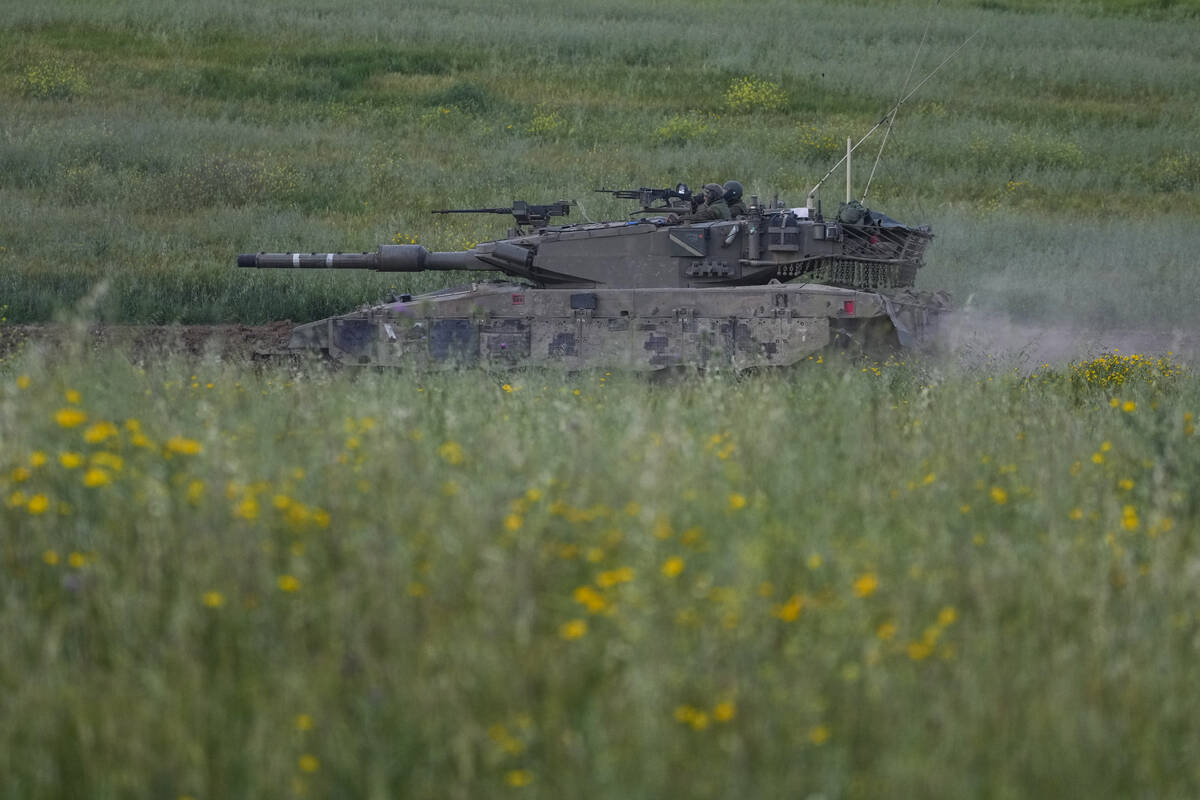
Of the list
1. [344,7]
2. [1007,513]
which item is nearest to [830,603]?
[1007,513]

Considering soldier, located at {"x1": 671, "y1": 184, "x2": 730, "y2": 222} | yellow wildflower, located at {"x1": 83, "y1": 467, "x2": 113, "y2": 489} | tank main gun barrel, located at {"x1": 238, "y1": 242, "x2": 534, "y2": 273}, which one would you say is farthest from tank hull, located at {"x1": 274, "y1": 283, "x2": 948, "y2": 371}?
yellow wildflower, located at {"x1": 83, "y1": 467, "x2": 113, "y2": 489}

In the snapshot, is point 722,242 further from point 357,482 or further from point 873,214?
point 357,482

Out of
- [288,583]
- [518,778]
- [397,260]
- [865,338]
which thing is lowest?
[865,338]

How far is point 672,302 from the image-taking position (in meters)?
14.5

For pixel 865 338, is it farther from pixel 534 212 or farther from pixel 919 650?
pixel 919 650

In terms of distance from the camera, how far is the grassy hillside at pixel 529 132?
2328 centimetres

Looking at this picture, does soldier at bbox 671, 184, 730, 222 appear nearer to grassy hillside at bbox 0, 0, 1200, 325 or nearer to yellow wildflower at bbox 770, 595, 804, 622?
grassy hillside at bbox 0, 0, 1200, 325

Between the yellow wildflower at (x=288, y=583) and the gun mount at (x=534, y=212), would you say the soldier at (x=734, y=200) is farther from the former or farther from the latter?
the yellow wildflower at (x=288, y=583)

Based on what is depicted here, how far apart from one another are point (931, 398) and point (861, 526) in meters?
3.82

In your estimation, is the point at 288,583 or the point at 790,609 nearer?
the point at 790,609

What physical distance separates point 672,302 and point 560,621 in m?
10.3

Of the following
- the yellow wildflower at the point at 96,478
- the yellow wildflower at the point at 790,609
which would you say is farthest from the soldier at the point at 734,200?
the yellow wildflower at the point at 790,609

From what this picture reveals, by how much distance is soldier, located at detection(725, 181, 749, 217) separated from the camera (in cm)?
1572

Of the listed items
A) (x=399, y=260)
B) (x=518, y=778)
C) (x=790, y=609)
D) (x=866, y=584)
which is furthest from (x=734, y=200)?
(x=518, y=778)
